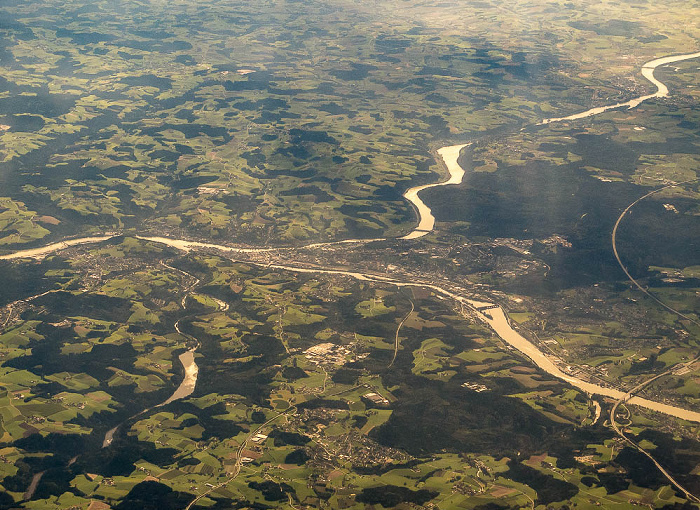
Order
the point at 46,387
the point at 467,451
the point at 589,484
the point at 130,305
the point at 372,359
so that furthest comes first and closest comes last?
1. the point at 130,305
2. the point at 372,359
3. the point at 46,387
4. the point at 467,451
5. the point at 589,484

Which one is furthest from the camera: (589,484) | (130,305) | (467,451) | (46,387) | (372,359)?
(130,305)

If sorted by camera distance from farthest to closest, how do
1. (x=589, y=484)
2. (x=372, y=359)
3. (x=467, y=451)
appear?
1. (x=372, y=359)
2. (x=467, y=451)
3. (x=589, y=484)

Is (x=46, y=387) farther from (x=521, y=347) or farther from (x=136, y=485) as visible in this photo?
(x=521, y=347)

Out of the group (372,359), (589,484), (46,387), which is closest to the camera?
(589,484)

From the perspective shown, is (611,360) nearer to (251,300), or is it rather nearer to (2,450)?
(251,300)

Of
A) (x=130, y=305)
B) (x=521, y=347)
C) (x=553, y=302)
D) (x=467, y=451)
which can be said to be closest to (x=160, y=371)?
(x=130, y=305)

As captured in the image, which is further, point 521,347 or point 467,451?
point 521,347

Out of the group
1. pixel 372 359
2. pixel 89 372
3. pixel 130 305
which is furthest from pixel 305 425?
pixel 130 305

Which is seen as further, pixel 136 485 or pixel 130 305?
pixel 130 305
